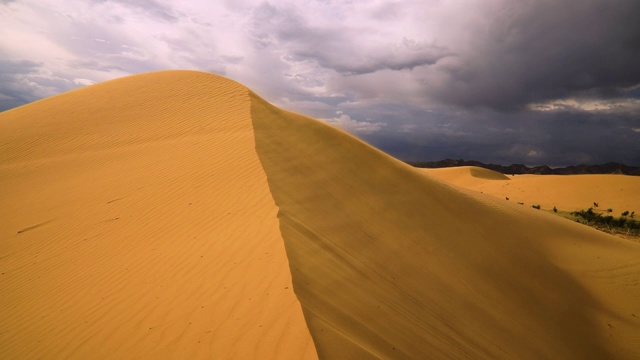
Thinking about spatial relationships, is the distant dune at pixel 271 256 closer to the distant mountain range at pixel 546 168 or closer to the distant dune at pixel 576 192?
the distant dune at pixel 576 192

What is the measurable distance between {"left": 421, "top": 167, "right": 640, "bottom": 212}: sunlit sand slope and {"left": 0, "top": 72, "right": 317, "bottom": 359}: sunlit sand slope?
17.7 metres

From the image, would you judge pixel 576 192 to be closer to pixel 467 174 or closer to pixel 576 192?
pixel 576 192

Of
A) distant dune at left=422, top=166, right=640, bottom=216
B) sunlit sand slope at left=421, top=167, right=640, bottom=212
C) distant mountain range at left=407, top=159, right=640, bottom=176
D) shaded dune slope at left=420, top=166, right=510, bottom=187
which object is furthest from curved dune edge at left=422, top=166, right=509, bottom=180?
distant mountain range at left=407, top=159, right=640, bottom=176

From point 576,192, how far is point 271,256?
2564 centimetres

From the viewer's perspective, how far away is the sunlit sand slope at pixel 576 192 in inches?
765

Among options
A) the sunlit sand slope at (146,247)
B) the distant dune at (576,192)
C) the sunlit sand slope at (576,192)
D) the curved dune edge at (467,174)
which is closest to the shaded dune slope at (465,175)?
the curved dune edge at (467,174)

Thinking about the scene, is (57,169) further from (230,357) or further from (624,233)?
(624,233)

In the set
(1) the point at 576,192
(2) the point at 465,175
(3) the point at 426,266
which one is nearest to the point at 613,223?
(1) the point at 576,192

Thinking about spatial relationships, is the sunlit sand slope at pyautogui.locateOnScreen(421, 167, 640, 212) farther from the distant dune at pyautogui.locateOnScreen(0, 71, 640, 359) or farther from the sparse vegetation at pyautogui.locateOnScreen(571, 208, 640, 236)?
the distant dune at pyautogui.locateOnScreen(0, 71, 640, 359)

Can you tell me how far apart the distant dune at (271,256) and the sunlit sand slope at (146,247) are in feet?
0.08

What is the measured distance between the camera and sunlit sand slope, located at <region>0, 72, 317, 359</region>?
3438 mm

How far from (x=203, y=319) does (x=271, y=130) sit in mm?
6529

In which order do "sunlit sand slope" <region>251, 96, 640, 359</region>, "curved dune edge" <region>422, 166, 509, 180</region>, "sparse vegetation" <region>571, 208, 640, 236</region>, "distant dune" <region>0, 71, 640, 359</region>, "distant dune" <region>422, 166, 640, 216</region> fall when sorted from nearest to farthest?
"distant dune" <region>0, 71, 640, 359</region>, "sunlit sand slope" <region>251, 96, 640, 359</region>, "sparse vegetation" <region>571, 208, 640, 236</region>, "distant dune" <region>422, 166, 640, 216</region>, "curved dune edge" <region>422, 166, 509, 180</region>

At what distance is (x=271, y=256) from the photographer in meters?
4.30
